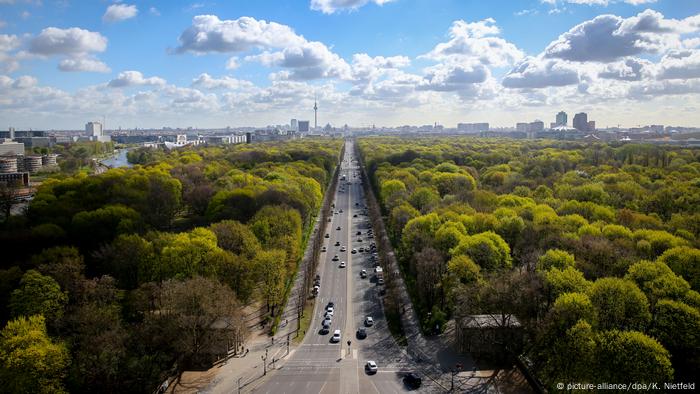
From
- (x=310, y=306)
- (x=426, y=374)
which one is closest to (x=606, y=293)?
(x=426, y=374)

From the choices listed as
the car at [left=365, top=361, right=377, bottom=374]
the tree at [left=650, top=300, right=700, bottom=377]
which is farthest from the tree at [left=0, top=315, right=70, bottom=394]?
the tree at [left=650, top=300, right=700, bottom=377]

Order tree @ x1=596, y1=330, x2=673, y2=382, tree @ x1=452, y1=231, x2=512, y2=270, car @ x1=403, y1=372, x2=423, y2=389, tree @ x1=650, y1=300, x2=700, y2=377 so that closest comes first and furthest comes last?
1. tree @ x1=596, y1=330, x2=673, y2=382
2. tree @ x1=650, y1=300, x2=700, y2=377
3. car @ x1=403, y1=372, x2=423, y2=389
4. tree @ x1=452, y1=231, x2=512, y2=270

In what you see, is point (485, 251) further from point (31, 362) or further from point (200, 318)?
point (31, 362)

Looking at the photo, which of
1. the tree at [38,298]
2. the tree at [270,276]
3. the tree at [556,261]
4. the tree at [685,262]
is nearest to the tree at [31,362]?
the tree at [38,298]

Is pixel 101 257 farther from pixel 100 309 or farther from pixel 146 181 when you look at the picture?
pixel 146 181

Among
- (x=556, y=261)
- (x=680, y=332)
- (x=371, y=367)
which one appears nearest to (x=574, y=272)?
(x=556, y=261)

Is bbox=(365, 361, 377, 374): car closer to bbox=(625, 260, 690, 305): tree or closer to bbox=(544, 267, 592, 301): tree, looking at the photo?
bbox=(544, 267, 592, 301): tree

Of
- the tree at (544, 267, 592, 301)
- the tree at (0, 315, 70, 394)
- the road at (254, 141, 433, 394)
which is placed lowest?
the road at (254, 141, 433, 394)
